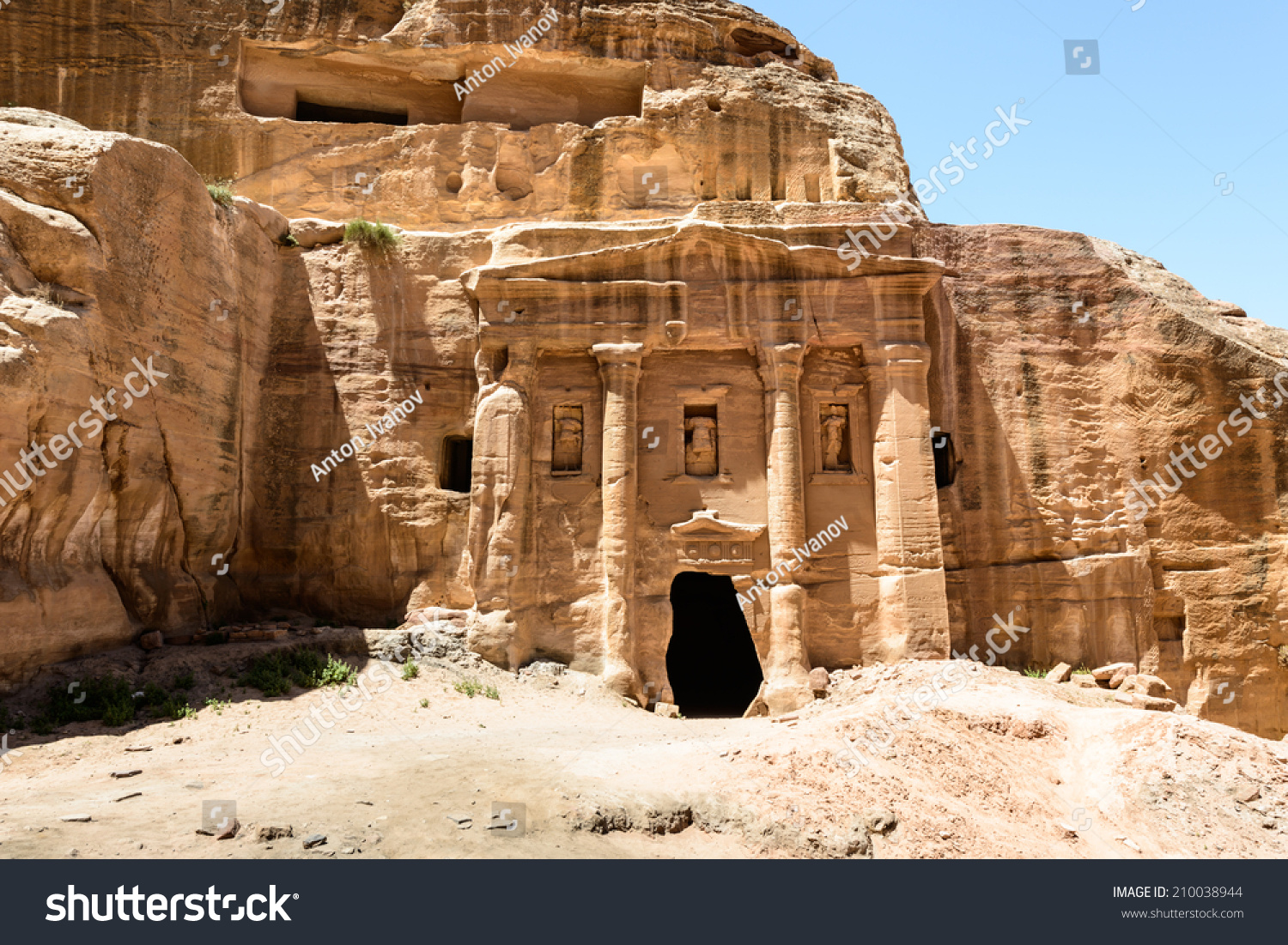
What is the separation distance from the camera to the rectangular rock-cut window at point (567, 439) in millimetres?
16500

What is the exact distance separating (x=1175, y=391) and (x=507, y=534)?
522 inches

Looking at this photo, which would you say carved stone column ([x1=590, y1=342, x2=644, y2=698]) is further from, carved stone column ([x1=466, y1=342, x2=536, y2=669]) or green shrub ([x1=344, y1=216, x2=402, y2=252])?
green shrub ([x1=344, y1=216, x2=402, y2=252])

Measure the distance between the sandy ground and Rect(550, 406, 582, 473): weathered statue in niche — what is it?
17.8 ft

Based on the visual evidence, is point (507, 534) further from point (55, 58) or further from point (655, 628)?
point (55, 58)

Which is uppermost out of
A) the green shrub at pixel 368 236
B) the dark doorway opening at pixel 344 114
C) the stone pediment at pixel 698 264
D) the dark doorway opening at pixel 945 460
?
the dark doorway opening at pixel 344 114

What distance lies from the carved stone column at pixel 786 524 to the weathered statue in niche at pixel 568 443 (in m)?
3.59

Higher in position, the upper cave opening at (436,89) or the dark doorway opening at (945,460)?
the upper cave opening at (436,89)

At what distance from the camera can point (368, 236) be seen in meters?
18.0

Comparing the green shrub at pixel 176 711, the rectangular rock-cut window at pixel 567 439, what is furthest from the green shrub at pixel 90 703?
the rectangular rock-cut window at pixel 567 439

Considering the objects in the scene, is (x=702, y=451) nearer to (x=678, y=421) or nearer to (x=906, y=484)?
(x=678, y=421)

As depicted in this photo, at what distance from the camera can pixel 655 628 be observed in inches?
613

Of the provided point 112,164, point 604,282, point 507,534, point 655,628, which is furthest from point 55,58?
point 655,628

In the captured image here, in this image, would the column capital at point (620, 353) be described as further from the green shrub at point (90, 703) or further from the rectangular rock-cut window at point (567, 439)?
the green shrub at point (90, 703)

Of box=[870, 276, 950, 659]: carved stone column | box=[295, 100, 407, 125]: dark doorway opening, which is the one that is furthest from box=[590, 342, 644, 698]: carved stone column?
box=[295, 100, 407, 125]: dark doorway opening
